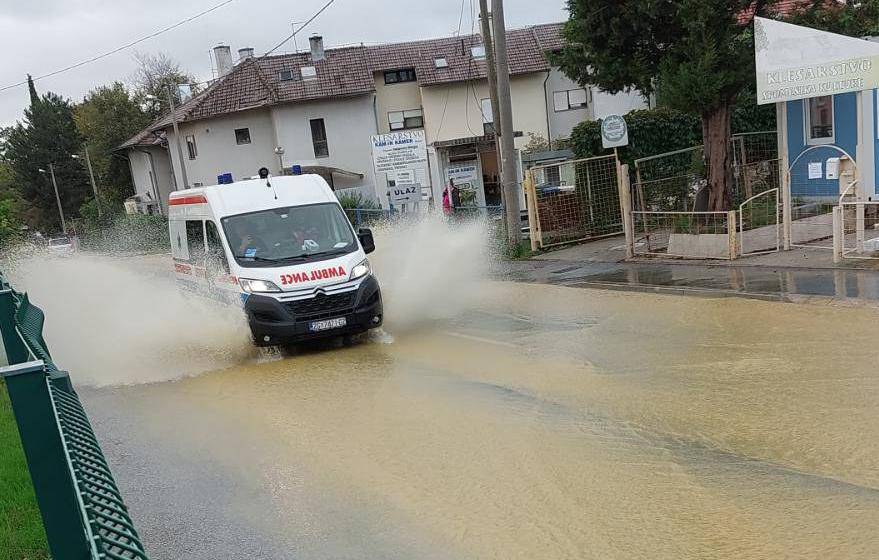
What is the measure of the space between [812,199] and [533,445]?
507 inches

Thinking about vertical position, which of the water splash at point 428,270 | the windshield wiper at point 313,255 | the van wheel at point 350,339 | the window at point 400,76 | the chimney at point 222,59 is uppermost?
the chimney at point 222,59

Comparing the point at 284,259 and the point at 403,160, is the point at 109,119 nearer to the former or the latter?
the point at 403,160

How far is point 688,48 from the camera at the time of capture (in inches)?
559

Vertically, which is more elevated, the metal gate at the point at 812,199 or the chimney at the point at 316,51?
the chimney at the point at 316,51

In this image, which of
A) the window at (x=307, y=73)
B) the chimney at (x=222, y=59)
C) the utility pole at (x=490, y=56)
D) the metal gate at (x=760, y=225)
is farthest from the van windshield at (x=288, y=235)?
the chimney at (x=222, y=59)

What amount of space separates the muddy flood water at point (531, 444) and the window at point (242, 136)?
3631cm

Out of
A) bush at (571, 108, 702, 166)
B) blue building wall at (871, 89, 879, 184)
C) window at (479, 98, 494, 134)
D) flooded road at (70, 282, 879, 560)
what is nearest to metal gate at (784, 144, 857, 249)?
blue building wall at (871, 89, 879, 184)

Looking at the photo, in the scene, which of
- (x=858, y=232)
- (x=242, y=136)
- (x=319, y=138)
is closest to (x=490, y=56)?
(x=858, y=232)

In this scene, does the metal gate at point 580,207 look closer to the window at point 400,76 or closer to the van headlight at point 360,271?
the van headlight at point 360,271

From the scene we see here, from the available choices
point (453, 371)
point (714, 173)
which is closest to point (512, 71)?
point (714, 173)

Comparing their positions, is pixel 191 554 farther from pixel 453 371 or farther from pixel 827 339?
pixel 827 339

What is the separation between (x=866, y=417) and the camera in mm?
6289

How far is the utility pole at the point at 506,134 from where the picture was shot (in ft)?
59.7

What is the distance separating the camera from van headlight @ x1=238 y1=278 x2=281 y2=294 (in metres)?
10.5
